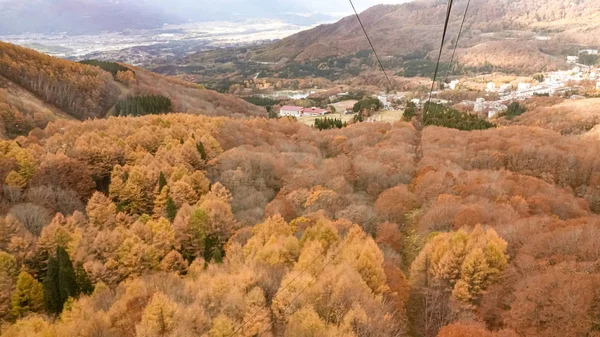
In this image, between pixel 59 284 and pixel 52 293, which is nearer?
pixel 59 284

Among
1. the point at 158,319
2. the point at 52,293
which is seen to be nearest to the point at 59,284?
the point at 52,293

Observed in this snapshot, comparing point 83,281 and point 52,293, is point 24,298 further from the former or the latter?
point 83,281

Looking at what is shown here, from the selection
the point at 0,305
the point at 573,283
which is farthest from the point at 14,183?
the point at 573,283

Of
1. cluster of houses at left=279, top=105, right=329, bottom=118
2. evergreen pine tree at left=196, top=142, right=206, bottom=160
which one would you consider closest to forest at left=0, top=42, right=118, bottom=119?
cluster of houses at left=279, top=105, right=329, bottom=118

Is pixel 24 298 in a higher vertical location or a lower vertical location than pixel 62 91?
lower

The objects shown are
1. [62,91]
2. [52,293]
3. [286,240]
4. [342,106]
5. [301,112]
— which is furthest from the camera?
[342,106]

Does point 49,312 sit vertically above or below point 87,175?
below

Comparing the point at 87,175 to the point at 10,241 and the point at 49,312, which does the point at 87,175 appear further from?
the point at 49,312

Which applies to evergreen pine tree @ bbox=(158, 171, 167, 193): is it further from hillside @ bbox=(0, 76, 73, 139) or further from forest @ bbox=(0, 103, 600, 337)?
hillside @ bbox=(0, 76, 73, 139)
